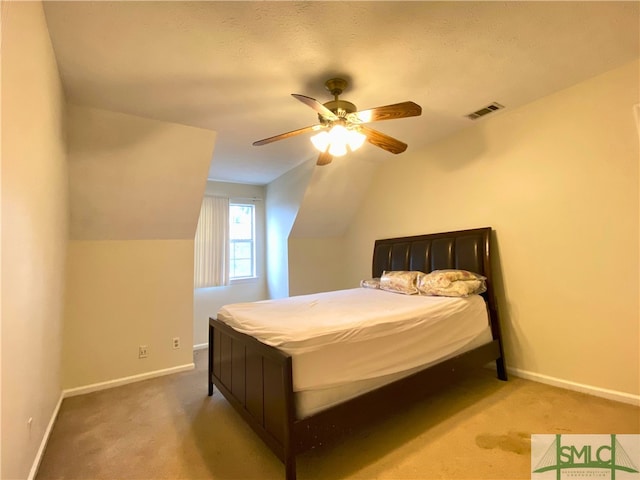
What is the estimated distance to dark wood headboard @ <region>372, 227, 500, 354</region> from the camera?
9.53ft

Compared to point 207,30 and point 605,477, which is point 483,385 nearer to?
point 605,477

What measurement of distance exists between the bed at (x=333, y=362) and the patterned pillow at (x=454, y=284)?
0.08 meters

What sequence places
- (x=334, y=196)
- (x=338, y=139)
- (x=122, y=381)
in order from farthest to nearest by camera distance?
(x=334, y=196), (x=122, y=381), (x=338, y=139)

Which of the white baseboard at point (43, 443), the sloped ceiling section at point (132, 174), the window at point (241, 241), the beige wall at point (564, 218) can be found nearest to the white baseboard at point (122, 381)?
the white baseboard at point (43, 443)

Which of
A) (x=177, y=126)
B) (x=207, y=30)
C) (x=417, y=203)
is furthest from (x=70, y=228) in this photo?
(x=417, y=203)

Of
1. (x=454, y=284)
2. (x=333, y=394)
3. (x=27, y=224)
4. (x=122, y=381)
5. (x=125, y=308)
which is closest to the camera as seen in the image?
(x=27, y=224)

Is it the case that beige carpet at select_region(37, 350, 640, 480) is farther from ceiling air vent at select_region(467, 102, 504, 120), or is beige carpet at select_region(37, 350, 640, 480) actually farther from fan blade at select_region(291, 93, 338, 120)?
ceiling air vent at select_region(467, 102, 504, 120)

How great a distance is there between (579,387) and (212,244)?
4.43 meters

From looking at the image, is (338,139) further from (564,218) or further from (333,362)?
(564,218)

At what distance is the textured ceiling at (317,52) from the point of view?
1.63 meters

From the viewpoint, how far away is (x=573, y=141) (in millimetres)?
2504

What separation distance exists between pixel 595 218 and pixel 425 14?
2.06 metres

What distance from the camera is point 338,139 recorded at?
7.03ft

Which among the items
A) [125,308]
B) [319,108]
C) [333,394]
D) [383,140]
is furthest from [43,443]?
[383,140]
